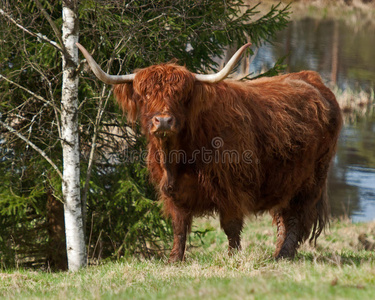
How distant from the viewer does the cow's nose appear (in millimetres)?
5242

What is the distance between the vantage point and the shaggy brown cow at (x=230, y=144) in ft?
18.6

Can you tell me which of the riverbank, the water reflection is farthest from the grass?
the riverbank

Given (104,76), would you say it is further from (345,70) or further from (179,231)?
(345,70)

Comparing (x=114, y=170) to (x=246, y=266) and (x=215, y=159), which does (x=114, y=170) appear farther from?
(x=246, y=266)

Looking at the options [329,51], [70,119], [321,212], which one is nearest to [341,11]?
[329,51]

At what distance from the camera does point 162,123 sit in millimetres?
5242

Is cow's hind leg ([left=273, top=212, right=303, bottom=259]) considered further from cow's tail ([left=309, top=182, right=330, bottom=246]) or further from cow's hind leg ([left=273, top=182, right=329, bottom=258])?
cow's tail ([left=309, top=182, right=330, bottom=246])

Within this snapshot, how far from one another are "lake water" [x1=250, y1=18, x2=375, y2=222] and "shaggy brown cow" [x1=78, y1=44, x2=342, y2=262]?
234cm

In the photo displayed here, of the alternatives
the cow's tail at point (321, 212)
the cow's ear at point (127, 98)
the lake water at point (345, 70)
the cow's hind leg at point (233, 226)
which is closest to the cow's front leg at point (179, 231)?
the cow's hind leg at point (233, 226)

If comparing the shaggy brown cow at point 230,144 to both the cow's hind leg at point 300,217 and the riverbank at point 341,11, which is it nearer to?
the cow's hind leg at point 300,217

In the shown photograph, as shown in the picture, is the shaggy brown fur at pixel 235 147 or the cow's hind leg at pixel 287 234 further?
the cow's hind leg at pixel 287 234

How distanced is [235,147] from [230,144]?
0.23 feet

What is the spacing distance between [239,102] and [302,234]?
1.94 metres

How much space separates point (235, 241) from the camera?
20.1 feet
